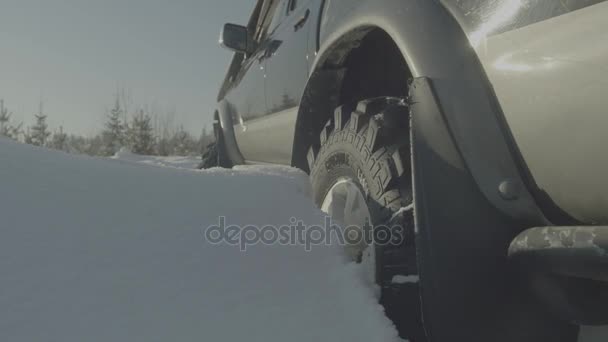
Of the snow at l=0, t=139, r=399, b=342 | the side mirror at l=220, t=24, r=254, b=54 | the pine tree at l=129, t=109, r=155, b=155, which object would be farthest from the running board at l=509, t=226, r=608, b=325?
the pine tree at l=129, t=109, r=155, b=155

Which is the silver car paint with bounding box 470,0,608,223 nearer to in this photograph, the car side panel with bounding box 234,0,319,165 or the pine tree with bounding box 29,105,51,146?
the car side panel with bounding box 234,0,319,165

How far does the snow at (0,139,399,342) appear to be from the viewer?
133 centimetres

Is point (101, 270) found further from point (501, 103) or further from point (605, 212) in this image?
point (605, 212)

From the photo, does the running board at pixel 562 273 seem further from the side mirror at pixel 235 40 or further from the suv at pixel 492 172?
the side mirror at pixel 235 40

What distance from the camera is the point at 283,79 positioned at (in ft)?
8.75

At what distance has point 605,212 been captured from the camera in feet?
3.18

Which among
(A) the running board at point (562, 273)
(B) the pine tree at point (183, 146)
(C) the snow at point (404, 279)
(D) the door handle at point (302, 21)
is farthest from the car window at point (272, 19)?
(B) the pine tree at point (183, 146)

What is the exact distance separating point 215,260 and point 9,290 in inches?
24.7

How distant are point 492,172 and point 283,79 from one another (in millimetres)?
1728

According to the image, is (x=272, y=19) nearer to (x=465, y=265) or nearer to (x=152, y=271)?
(x=152, y=271)

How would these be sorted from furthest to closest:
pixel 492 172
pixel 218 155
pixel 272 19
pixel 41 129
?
pixel 41 129
pixel 218 155
pixel 272 19
pixel 492 172

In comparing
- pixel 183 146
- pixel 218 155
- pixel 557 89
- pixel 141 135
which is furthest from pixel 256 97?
pixel 183 146

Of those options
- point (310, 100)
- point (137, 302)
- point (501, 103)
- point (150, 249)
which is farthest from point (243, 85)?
point (501, 103)

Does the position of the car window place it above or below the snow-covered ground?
above
